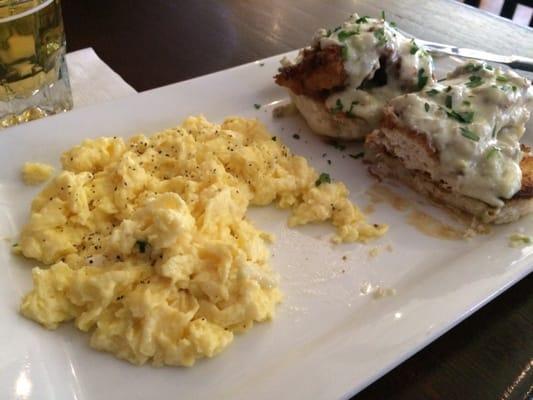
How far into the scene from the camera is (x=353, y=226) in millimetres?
2131

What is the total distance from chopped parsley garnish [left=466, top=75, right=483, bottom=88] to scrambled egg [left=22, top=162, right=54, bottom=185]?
1977mm

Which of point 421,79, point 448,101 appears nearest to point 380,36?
point 421,79

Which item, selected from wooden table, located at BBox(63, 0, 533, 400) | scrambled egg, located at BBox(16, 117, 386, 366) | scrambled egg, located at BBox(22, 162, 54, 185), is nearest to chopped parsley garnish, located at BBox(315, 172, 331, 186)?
scrambled egg, located at BBox(16, 117, 386, 366)

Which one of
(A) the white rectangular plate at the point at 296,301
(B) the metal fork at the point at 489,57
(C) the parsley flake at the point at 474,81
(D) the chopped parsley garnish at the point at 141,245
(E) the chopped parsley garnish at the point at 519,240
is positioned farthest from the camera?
(B) the metal fork at the point at 489,57

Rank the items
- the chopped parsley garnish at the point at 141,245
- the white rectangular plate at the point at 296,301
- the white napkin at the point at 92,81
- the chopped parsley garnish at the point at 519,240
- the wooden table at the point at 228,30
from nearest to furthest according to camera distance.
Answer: the white rectangular plate at the point at 296,301 < the chopped parsley garnish at the point at 141,245 < the chopped parsley garnish at the point at 519,240 < the white napkin at the point at 92,81 < the wooden table at the point at 228,30

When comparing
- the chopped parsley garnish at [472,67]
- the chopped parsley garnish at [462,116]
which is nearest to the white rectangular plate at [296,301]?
the chopped parsley garnish at [462,116]

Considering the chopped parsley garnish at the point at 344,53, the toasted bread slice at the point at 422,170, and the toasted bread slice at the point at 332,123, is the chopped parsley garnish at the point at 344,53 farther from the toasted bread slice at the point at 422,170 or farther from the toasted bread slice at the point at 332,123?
the toasted bread slice at the point at 422,170

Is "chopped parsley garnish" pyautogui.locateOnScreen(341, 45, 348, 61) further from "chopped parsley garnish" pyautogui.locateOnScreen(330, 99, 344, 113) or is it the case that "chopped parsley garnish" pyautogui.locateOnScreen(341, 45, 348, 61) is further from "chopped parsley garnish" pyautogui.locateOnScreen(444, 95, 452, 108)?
"chopped parsley garnish" pyautogui.locateOnScreen(444, 95, 452, 108)

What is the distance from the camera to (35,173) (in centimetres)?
219

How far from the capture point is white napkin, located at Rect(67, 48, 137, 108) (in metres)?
2.85

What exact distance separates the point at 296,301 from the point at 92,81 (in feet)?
6.20

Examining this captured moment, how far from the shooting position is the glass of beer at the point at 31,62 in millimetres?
2324

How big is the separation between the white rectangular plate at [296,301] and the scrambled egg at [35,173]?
4 centimetres

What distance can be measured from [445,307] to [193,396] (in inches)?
35.7
